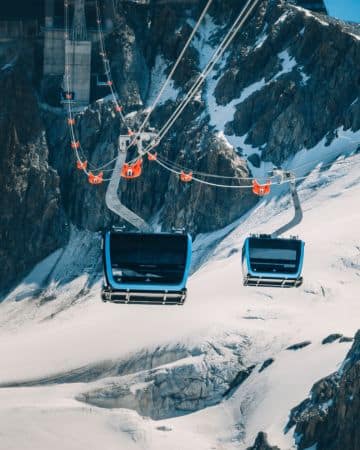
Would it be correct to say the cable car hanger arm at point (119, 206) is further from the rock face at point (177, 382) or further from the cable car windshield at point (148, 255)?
the rock face at point (177, 382)

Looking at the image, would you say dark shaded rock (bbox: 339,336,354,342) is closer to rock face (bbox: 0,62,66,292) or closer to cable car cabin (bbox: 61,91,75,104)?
rock face (bbox: 0,62,66,292)

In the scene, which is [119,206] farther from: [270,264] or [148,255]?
[270,264]

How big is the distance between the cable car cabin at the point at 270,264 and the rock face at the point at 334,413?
45.7 metres

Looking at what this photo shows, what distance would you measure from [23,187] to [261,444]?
250 feet

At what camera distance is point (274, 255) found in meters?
72.8

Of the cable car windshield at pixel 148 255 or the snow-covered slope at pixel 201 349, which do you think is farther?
the snow-covered slope at pixel 201 349

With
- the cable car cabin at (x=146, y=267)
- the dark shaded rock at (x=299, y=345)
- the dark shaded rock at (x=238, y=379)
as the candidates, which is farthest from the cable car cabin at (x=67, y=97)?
the cable car cabin at (x=146, y=267)

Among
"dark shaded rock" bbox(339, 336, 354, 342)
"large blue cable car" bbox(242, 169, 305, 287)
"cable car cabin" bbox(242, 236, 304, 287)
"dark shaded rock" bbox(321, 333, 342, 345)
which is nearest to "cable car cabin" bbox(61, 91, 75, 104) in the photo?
"dark shaded rock" bbox(321, 333, 342, 345)

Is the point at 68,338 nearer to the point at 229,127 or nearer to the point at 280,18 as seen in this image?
the point at 229,127

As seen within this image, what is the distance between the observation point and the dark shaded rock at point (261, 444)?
123688 mm

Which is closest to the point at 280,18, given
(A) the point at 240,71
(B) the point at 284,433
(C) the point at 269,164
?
(A) the point at 240,71

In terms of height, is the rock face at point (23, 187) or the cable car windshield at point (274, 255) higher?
the cable car windshield at point (274, 255)

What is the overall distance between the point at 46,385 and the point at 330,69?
52533 mm

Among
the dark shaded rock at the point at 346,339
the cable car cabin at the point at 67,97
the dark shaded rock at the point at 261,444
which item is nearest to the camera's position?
the dark shaded rock at the point at 261,444
